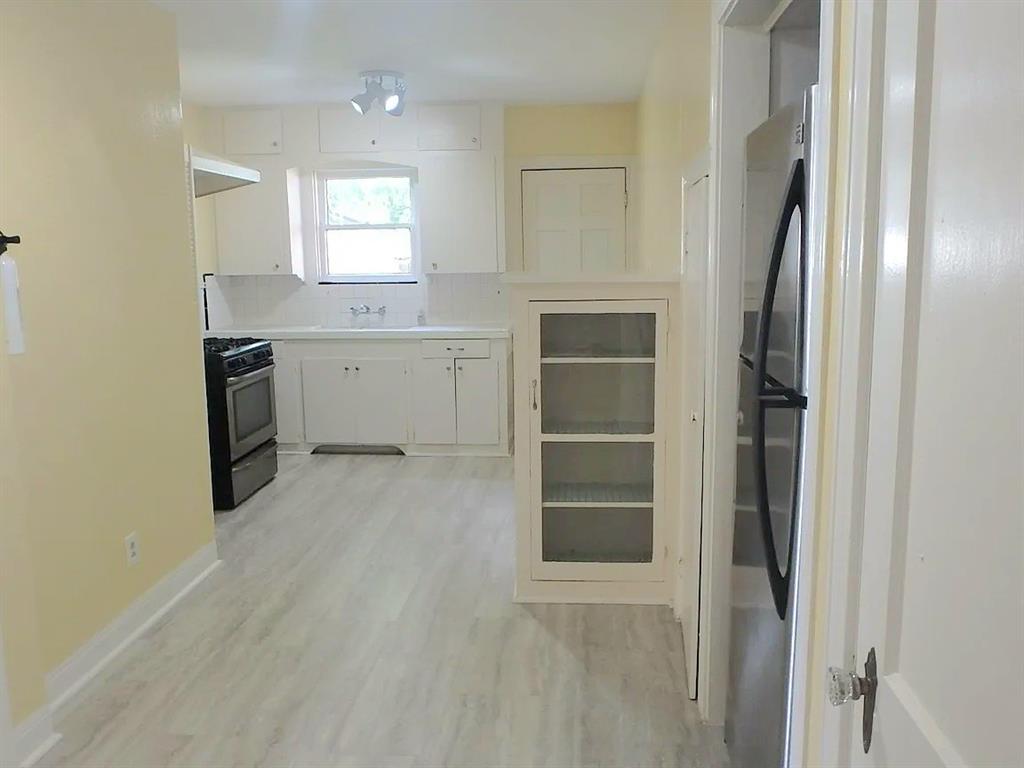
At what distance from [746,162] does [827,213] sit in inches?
33.9

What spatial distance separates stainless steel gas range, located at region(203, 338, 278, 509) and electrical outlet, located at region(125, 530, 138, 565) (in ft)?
4.58

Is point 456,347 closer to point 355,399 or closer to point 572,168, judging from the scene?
point 355,399

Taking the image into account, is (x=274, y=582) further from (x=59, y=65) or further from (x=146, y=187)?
(x=59, y=65)

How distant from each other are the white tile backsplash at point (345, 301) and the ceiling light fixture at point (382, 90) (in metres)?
1.55

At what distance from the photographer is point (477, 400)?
581 centimetres

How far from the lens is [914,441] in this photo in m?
0.94

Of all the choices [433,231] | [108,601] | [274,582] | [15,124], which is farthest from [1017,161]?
[433,231]

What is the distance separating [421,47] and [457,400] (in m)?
2.44

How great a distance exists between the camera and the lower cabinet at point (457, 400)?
5.79 m

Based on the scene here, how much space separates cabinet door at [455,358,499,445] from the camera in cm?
579

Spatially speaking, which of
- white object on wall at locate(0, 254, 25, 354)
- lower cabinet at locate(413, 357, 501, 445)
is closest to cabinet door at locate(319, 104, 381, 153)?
lower cabinet at locate(413, 357, 501, 445)

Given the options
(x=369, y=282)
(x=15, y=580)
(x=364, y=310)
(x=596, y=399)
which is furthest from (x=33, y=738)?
(x=369, y=282)

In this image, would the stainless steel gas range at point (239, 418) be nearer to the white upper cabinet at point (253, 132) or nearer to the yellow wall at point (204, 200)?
the yellow wall at point (204, 200)

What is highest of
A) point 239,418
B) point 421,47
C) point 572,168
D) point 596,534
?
point 421,47
